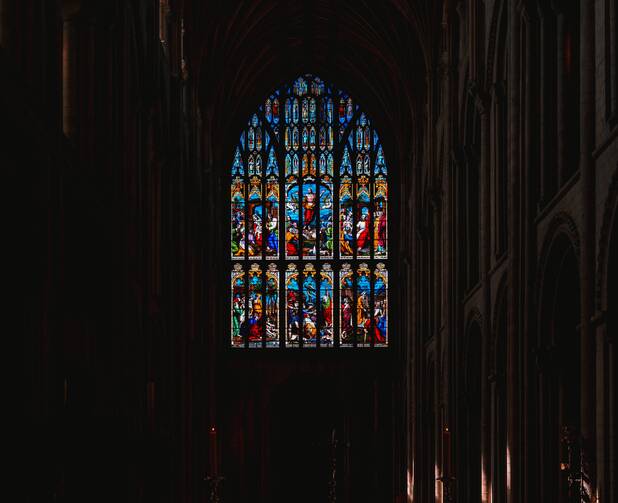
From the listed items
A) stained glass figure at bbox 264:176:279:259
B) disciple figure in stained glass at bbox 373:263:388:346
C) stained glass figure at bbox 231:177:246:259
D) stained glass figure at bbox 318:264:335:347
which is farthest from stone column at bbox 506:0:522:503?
stained glass figure at bbox 231:177:246:259

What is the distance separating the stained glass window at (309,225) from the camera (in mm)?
45844

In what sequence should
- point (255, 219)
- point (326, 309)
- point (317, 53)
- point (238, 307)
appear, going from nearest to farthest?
point (238, 307) → point (326, 309) → point (255, 219) → point (317, 53)

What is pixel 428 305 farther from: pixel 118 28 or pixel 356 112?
pixel 118 28

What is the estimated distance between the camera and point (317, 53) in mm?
46844

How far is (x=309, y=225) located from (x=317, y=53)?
6107 mm

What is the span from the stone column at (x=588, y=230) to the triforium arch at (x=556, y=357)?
2092mm

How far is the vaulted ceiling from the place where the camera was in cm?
3919

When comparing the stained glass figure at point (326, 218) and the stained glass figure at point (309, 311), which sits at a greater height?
the stained glass figure at point (326, 218)

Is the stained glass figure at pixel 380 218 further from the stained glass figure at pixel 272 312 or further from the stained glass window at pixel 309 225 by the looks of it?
the stained glass figure at pixel 272 312

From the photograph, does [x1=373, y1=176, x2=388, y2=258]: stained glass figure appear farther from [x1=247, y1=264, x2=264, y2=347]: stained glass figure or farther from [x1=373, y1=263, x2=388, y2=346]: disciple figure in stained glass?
[x1=247, y1=264, x2=264, y2=347]: stained glass figure

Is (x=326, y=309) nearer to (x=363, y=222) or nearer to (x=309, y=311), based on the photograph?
(x=309, y=311)

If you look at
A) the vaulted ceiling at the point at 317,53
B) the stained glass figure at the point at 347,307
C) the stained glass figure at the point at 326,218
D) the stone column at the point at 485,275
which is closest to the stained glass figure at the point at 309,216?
the stained glass figure at the point at 326,218

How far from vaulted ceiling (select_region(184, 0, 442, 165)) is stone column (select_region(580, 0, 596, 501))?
1925 cm

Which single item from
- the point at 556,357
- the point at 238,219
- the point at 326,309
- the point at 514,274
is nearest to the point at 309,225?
the point at 238,219
